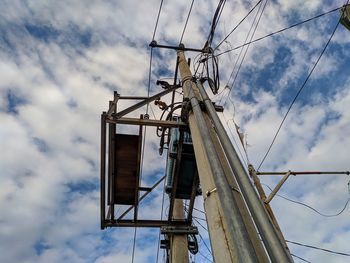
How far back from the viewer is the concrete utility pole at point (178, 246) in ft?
21.6

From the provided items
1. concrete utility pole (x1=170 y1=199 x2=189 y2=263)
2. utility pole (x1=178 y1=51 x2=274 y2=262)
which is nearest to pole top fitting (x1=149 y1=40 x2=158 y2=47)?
utility pole (x1=178 y1=51 x2=274 y2=262)

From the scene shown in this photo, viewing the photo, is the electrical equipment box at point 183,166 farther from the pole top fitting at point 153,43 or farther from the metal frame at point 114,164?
the pole top fitting at point 153,43

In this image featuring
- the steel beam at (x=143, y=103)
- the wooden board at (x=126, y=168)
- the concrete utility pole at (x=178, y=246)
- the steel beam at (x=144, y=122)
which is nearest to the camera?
the steel beam at (x=144, y=122)

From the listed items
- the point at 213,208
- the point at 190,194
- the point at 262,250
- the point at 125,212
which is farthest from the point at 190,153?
the point at 262,250

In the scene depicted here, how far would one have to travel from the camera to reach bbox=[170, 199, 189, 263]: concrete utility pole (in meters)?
6.59

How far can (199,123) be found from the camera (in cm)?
361

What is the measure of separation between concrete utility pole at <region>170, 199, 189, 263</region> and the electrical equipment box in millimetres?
501

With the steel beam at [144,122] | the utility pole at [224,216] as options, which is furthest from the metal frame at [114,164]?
the utility pole at [224,216]

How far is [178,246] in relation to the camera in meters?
6.93

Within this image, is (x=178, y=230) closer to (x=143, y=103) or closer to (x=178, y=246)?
(x=178, y=246)

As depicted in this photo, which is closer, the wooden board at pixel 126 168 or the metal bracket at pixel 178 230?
the wooden board at pixel 126 168

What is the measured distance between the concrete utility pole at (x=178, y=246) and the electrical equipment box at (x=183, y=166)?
0.50 meters

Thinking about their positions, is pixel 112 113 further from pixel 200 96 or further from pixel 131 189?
pixel 131 189

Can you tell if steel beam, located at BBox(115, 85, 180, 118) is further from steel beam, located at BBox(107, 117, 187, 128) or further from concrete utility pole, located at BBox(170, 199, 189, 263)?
concrete utility pole, located at BBox(170, 199, 189, 263)
